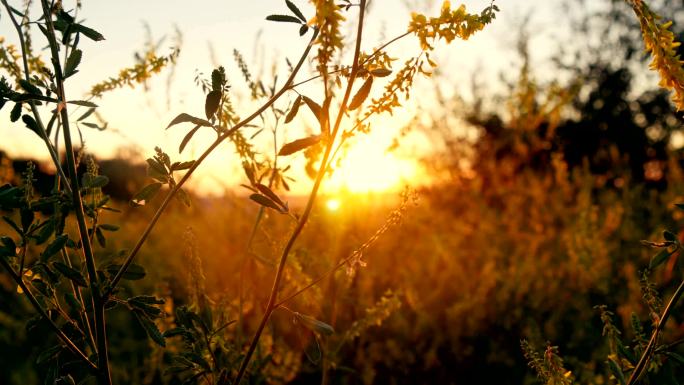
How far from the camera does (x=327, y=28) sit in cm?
94

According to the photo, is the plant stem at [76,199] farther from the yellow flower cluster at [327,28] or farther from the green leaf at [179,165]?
the yellow flower cluster at [327,28]

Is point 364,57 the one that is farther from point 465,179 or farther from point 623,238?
point 465,179

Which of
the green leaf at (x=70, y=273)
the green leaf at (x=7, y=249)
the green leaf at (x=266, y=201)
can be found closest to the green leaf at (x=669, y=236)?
the green leaf at (x=266, y=201)

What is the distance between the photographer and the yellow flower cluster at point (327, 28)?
91 centimetres

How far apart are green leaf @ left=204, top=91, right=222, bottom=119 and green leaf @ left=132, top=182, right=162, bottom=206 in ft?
0.66

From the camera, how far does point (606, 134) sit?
12625mm

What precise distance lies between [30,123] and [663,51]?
45.0 inches

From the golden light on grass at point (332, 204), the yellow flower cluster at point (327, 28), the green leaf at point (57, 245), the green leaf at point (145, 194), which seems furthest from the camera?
the golden light on grass at point (332, 204)

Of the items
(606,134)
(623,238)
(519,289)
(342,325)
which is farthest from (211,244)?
(606,134)

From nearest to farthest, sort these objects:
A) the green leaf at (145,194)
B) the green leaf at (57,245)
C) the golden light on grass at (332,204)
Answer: the green leaf at (57,245) < the green leaf at (145,194) < the golden light on grass at (332,204)

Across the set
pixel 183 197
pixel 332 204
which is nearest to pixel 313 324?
pixel 183 197

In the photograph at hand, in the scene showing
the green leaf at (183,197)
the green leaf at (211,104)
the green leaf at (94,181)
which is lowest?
the green leaf at (183,197)

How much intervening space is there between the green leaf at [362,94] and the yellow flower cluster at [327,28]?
0.09 metres

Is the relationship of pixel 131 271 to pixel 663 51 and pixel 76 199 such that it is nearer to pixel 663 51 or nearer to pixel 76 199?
pixel 76 199
